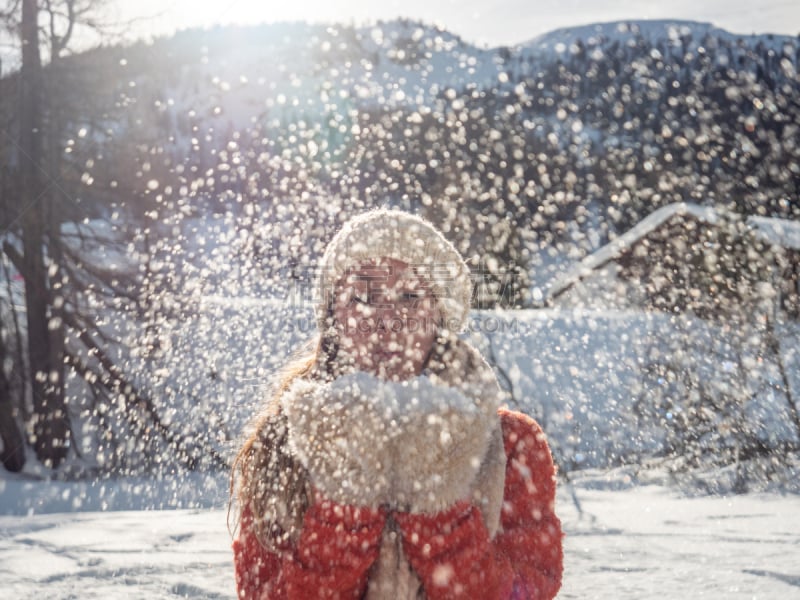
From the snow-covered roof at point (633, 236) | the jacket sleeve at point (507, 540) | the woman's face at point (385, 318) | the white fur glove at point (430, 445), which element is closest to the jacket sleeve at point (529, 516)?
the jacket sleeve at point (507, 540)

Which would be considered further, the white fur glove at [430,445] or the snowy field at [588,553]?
the snowy field at [588,553]

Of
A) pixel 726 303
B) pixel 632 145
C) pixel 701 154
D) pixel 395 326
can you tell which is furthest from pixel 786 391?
pixel 632 145

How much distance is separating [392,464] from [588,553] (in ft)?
7.12

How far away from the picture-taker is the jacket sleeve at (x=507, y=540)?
60.4 inches

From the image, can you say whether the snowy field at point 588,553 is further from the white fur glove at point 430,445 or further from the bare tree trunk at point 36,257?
the bare tree trunk at point 36,257

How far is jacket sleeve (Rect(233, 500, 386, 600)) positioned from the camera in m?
1.53

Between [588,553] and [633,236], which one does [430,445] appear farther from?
[633,236]

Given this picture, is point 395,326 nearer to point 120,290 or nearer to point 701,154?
point 120,290

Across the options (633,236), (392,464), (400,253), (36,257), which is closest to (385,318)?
(400,253)

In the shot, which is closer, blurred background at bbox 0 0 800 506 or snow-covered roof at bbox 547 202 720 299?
blurred background at bbox 0 0 800 506

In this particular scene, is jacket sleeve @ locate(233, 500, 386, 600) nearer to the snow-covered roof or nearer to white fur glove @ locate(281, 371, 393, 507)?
white fur glove @ locate(281, 371, 393, 507)

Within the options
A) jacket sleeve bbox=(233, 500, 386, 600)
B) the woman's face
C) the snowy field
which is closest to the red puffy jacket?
jacket sleeve bbox=(233, 500, 386, 600)

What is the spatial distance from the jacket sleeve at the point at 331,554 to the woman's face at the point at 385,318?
12.8 inches

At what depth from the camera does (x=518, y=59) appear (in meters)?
121
